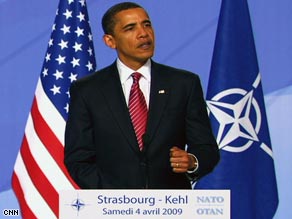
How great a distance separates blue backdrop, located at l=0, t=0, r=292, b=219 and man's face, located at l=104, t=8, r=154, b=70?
1624mm

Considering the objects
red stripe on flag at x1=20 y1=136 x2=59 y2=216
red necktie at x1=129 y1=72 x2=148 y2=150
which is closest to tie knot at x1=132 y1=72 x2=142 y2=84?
red necktie at x1=129 y1=72 x2=148 y2=150

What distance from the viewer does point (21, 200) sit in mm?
3531

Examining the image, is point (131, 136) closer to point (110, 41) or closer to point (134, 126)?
point (134, 126)

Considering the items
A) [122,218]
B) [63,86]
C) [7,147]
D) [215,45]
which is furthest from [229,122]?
[122,218]

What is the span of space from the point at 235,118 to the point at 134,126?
4.82ft

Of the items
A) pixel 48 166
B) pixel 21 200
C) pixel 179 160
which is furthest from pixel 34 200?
pixel 179 160

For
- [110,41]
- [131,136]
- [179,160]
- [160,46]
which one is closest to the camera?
[179,160]

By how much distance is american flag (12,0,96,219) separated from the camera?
11.3ft

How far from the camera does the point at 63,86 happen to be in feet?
11.5

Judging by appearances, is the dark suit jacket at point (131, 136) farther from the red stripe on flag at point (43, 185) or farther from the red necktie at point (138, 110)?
the red stripe on flag at point (43, 185)

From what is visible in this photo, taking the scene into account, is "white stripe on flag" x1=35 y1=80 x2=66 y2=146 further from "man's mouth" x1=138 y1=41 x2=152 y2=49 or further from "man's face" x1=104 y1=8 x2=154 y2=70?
"man's mouth" x1=138 y1=41 x2=152 y2=49

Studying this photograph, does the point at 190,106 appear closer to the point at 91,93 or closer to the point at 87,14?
the point at 91,93

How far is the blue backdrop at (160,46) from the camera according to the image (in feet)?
12.4

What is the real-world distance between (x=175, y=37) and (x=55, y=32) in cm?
76
